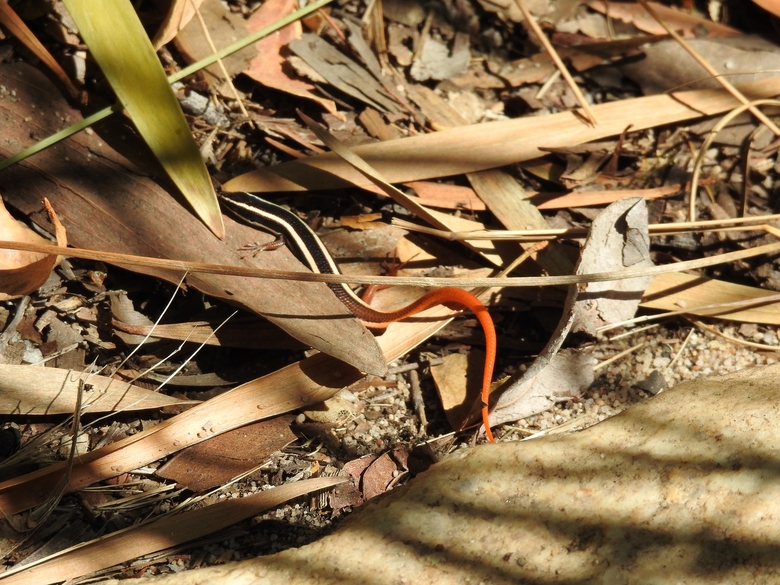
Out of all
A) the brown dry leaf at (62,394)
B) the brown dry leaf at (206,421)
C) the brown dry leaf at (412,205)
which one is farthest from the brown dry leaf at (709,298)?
the brown dry leaf at (62,394)

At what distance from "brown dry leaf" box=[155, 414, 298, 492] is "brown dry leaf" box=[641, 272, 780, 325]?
189 centimetres

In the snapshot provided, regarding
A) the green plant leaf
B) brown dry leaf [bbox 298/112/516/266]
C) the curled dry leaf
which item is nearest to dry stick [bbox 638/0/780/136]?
brown dry leaf [bbox 298/112/516/266]

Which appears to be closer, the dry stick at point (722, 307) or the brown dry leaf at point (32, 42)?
the brown dry leaf at point (32, 42)

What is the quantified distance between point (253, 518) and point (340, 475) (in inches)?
15.4

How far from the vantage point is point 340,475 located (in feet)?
9.73

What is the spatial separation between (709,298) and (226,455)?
2.44m

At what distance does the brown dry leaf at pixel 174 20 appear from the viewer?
3539 millimetres

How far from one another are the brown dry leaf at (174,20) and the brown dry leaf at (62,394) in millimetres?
1687

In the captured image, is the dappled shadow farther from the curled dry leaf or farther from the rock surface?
the curled dry leaf

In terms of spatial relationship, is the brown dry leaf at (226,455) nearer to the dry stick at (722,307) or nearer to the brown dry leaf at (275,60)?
the dry stick at (722,307)

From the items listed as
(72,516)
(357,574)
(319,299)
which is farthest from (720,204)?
(72,516)

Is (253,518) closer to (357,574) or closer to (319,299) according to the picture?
(357,574)

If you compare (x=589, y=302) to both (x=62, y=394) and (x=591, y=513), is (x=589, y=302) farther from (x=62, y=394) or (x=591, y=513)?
(x=62, y=394)

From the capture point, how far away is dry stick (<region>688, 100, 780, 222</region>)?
148 inches
